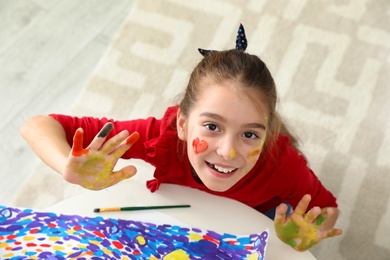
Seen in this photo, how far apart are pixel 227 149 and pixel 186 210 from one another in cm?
19

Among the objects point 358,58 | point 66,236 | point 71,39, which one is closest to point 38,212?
point 66,236

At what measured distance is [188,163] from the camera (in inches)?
49.0

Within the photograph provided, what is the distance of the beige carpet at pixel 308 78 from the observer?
1.72 m

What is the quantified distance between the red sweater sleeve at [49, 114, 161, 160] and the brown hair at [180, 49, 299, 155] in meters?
0.11

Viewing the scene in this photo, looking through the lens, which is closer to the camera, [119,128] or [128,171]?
[128,171]

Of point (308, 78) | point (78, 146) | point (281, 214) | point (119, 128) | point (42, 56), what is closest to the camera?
point (78, 146)

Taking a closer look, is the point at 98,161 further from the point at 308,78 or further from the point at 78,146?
the point at 308,78

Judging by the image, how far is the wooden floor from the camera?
1.90 m

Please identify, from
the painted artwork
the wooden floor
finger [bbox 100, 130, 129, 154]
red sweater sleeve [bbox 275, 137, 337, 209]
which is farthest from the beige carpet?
finger [bbox 100, 130, 129, 154]

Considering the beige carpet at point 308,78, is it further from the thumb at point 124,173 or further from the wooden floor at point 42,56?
the thumb at point 124,173

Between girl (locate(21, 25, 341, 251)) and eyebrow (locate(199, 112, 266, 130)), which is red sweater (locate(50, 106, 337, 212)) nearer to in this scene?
girl (locate(21, 25, 341, 251))

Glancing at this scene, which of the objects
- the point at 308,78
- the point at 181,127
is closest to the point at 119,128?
the point at 181,127

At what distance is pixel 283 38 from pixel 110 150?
3.71 feet

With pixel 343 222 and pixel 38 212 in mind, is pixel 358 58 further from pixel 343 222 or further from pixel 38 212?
pixel 38 212
